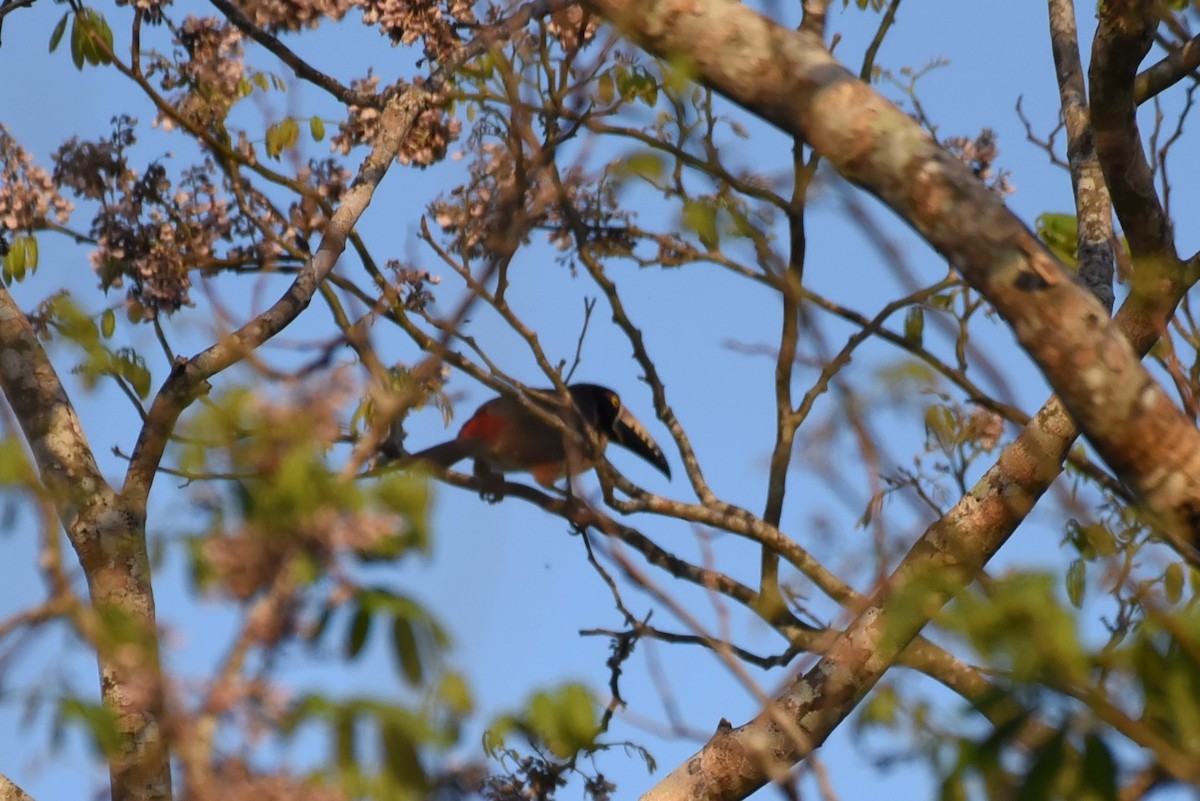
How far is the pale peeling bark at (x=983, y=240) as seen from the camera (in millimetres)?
2053

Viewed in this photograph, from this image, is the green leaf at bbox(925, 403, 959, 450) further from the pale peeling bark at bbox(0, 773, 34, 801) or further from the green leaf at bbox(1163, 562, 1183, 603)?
the pale peeling bark at bbox(0, 773, 34, 801)

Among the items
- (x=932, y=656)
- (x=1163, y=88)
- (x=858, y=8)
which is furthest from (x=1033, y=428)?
(x=858, y=8)

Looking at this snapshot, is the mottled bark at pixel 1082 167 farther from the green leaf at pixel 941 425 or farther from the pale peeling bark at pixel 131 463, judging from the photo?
the pale peeling bark at pixel 131 463

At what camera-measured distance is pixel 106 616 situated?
Answer: 1.83m

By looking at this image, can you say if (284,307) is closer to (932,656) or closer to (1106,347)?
(932,656)

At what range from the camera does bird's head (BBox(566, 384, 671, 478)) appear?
24.0 feet

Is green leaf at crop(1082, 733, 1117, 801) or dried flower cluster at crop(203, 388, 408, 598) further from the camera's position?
dried flower cluster at crop(203, 388, 408, 598)

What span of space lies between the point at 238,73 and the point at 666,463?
3.30 meters

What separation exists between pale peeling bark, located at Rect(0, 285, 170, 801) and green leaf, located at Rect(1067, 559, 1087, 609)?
69.8 inches

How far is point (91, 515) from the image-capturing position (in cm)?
332

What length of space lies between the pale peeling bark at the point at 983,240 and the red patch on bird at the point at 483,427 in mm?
4243

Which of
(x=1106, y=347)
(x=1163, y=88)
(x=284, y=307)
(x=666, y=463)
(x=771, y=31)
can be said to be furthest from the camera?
(x=666, y=463)

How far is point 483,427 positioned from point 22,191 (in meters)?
2.59

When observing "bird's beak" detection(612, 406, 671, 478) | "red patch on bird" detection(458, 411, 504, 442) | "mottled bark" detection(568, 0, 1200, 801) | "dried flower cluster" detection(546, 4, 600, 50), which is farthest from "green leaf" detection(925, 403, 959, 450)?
"bird's beak" detection(612, 406, 671, 478)
